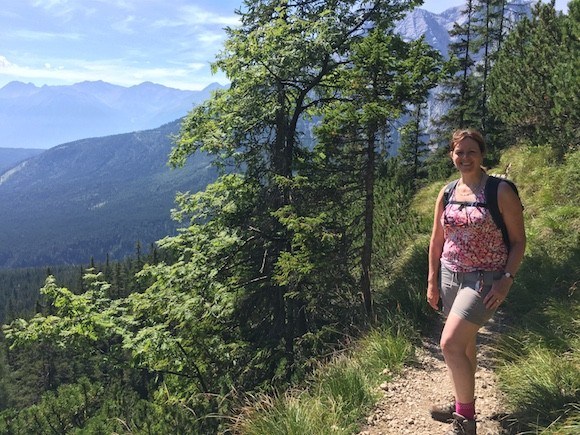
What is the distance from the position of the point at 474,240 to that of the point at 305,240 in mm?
4233

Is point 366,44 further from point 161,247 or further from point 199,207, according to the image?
point 161,247

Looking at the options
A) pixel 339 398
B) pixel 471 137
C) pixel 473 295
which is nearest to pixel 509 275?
pixel 473 295

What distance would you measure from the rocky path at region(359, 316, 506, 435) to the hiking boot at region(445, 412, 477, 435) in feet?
1.19

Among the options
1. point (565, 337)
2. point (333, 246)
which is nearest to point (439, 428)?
point (565, 337)

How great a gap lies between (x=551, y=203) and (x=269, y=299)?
22.1 feet

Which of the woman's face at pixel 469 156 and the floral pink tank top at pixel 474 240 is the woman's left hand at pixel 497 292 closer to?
the floral pink tank top at pixel 474 240

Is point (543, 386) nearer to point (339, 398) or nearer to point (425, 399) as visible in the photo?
point (425, 399)

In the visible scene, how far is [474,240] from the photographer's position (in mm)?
3105

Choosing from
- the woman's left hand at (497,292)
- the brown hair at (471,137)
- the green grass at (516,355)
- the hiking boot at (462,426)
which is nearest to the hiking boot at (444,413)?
the hiking boot at (462,426)

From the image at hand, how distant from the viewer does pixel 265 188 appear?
32.5 ft

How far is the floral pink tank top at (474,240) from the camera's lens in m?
3.05

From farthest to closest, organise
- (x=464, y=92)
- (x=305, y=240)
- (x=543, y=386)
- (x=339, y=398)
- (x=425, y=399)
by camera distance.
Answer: (x=464, y=92) < (x=305, y=240) < (x=425, y=399) < (x=339, y=398) < (x=543, y=386)

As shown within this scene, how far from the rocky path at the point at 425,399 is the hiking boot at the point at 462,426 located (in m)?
0.36

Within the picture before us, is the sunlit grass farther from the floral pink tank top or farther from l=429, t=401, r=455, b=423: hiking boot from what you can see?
the floral pink tank top
